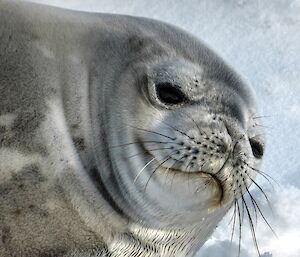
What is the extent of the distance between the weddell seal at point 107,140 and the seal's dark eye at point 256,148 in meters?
0.03

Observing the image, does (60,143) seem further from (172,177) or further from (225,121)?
(225,121)

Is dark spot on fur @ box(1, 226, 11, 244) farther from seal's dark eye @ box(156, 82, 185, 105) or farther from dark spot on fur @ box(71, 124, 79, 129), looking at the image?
seal's dark eye @ box(156, 82, 185, 105)

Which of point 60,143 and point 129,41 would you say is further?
point 129,41

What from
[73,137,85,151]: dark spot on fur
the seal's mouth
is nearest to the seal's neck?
the seal's mouth

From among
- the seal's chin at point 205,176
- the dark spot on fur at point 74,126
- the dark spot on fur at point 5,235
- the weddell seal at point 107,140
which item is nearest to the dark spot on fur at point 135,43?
the weddell seal at point 107,140

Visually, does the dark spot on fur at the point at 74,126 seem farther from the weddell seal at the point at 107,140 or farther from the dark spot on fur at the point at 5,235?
the dark spot on fur at the point at 5,235

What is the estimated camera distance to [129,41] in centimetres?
311

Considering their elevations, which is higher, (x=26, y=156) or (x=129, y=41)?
(x=129, y=41)

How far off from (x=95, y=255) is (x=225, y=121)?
3.03ft

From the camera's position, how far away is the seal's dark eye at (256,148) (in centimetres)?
308

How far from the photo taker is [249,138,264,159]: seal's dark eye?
3.08m

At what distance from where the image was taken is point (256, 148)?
3.13m

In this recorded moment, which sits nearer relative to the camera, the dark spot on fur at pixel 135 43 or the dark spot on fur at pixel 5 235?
the dark spot on fur at pixel 5 235

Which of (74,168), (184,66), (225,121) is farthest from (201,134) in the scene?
(74,168)
